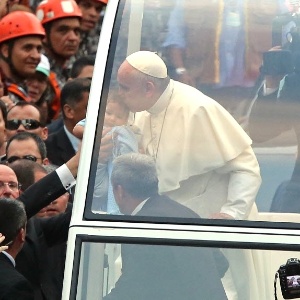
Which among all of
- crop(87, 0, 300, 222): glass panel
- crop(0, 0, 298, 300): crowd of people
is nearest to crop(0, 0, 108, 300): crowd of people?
crop(0, 0, 298, 300): crowd of people

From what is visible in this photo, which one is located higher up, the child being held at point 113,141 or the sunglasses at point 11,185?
the child being held at point 113,141

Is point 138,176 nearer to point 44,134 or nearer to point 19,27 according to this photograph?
point 44,134

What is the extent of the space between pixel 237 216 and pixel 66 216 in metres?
2.40

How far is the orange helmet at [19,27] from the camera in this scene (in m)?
12.0

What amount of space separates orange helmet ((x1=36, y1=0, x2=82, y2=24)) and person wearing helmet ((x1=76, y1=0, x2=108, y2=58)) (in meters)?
0.56

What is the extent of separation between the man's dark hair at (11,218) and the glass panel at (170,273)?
64.3 inches

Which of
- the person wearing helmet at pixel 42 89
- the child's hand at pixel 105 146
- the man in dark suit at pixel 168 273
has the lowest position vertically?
the person wearing helmet at pixel 42 89

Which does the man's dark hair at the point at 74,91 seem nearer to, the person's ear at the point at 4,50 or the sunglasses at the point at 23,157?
the sunglasses at the point at 23,157

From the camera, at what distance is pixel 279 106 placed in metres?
5.88

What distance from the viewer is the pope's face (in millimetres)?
5965

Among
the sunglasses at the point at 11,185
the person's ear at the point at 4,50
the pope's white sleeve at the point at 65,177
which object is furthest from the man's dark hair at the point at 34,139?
the pope's white sleeve at the point at 65,177

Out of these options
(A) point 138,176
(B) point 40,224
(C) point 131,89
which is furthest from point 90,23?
(A) point 138,176

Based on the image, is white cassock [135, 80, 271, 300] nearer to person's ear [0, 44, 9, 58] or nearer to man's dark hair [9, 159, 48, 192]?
man's dark hair [9, 159, 48, 192]

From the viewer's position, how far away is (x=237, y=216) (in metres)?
5.66
